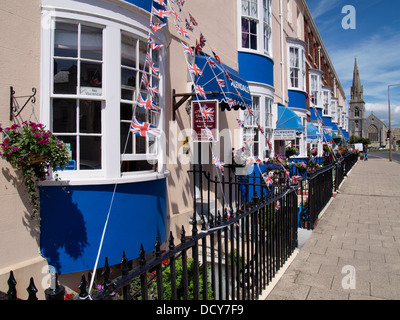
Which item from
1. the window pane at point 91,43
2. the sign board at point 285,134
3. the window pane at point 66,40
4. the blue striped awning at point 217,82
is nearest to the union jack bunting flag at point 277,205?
the blue striped awning at point 217,82

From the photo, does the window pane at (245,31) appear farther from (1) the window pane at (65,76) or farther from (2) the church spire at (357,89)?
(2) the church spire at (357,89)

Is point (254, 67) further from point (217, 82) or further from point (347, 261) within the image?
point (347, 261)

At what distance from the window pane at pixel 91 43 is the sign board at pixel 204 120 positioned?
220 cm

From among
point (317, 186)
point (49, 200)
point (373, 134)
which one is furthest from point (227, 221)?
→ point (373, 134)

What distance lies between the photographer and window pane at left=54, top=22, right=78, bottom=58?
3.87 meters

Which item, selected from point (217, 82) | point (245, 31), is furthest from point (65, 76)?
point (245, 31)

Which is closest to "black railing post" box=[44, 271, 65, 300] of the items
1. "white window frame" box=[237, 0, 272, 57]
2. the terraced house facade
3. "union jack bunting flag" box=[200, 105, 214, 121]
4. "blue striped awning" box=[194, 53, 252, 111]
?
the terraced house facade

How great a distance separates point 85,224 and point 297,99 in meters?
13.8

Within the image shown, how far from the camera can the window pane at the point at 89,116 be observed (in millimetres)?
4037

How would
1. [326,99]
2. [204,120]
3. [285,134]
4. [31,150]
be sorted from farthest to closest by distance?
1. [326,99]
2. [285,134]
3. [204,120]
4. [31,150]

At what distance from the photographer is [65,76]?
3.95 meters

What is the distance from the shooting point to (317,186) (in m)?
7.25

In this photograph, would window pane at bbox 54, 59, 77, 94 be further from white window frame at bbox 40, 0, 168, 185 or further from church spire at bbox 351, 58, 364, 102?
church spire at bbox 351, 58, 364, 102
